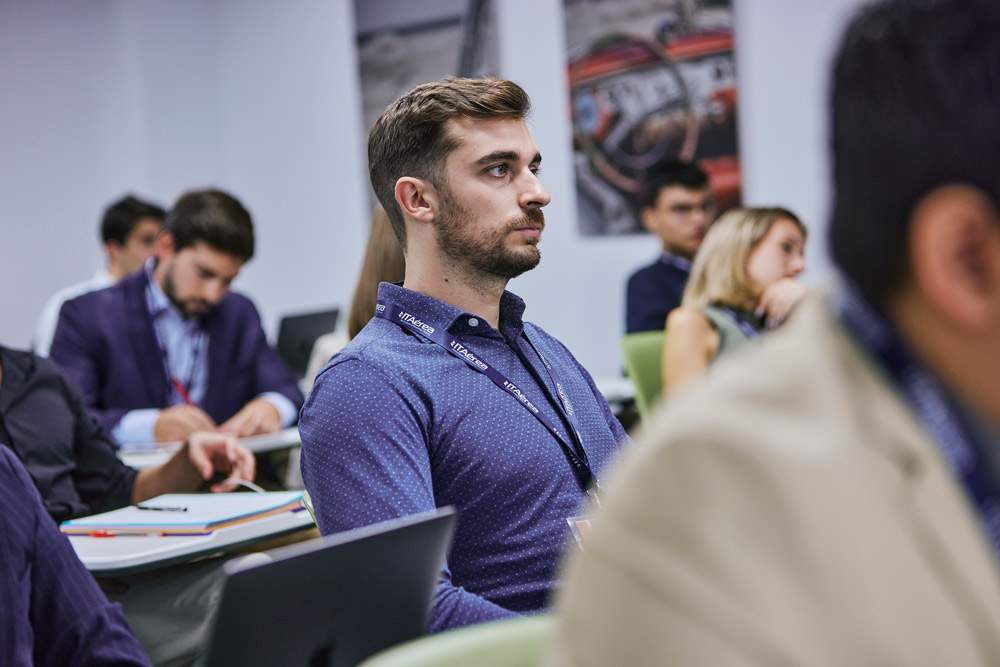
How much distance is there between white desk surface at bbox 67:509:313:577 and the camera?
194cm

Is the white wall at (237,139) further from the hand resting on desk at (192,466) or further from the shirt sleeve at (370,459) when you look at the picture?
the shirt sleeve at (370,459)

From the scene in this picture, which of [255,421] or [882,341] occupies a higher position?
[882,341]

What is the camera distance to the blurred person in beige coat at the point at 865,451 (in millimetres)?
561

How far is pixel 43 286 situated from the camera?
6.08 meters

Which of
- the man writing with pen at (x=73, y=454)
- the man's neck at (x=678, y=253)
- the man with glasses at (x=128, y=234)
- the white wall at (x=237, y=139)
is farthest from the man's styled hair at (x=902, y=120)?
the man with glasses at (x=128, y=234)

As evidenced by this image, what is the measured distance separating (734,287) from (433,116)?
1.83 m

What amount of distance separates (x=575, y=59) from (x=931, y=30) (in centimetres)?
495

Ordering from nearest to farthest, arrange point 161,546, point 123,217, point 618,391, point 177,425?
point 161,546, point 177,425, point 618,391, point 123,217

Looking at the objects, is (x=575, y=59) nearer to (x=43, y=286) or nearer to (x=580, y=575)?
(x=43, y=286)

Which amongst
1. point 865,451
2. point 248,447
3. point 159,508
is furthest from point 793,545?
point 248,447

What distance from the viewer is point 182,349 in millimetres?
3830

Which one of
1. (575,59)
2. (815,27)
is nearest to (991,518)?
(815,27)

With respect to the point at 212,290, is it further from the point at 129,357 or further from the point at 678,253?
the point at 678,253

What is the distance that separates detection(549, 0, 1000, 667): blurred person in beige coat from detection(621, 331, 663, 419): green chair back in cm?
294
